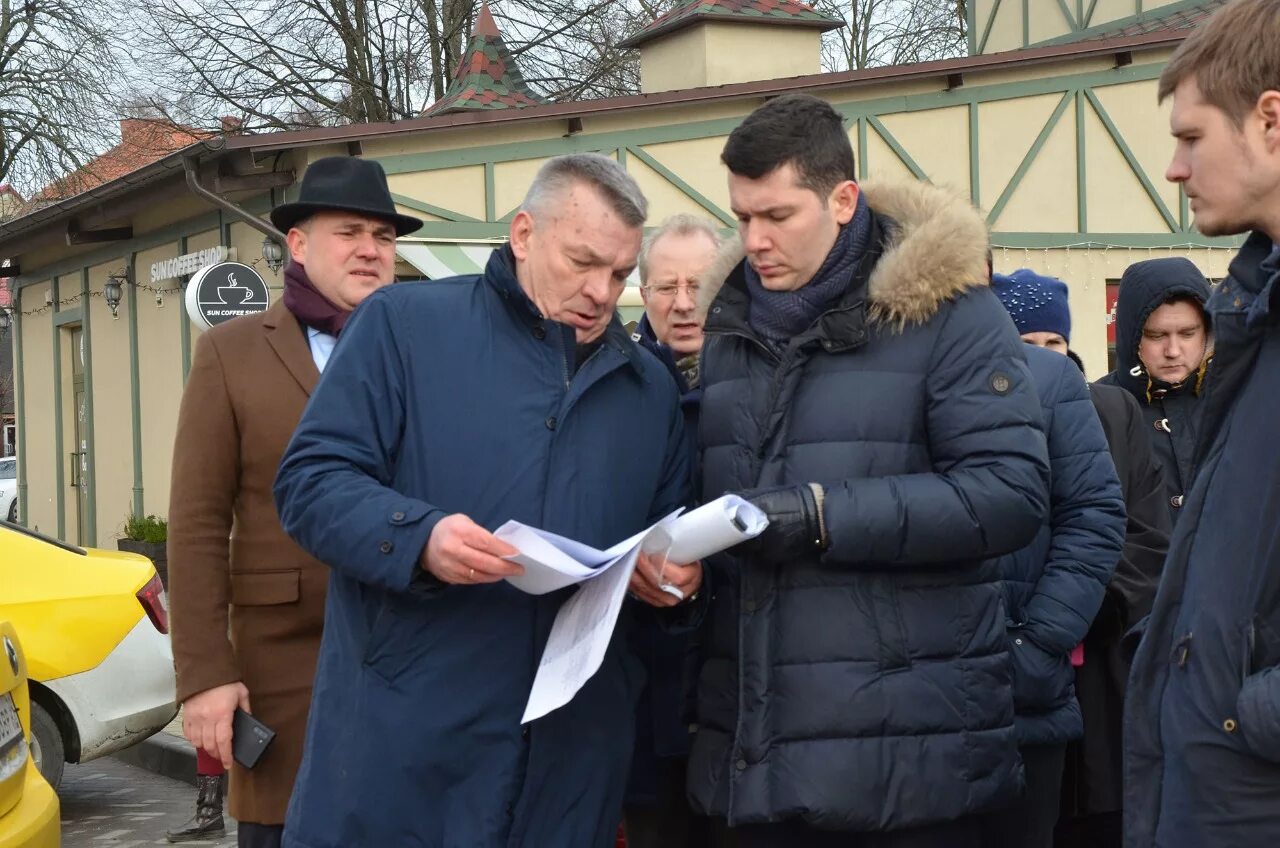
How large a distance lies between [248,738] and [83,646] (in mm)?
4275

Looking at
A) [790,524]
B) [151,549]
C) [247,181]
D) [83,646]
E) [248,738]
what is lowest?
[151,549]

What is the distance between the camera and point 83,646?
735 centimetres

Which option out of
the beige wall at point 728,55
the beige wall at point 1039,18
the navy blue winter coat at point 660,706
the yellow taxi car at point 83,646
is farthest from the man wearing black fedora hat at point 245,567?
the beige wall at point 1039,18

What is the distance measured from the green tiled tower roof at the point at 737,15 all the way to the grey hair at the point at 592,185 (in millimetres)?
12526

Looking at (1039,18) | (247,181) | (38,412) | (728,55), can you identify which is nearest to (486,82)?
(728,55)

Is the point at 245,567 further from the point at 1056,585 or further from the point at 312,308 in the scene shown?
the point at 1056,585

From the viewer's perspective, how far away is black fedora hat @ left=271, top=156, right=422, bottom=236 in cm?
386

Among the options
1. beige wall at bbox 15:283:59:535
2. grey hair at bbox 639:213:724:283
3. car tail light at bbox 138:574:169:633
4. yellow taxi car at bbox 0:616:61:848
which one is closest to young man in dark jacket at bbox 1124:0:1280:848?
grey hair at bbox 639:213:724:283

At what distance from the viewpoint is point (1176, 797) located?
2264mm

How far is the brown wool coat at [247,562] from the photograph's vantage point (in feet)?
11.6

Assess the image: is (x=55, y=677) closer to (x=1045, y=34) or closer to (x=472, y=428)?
(x=472, y=428)

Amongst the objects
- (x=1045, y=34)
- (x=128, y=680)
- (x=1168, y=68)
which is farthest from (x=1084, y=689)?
(x=1045, y=34)

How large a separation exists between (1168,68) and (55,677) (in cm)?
628

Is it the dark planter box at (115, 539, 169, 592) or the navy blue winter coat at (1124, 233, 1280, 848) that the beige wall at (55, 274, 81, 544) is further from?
the navy blue winter coat at (1124, 233, 1280, 848)
